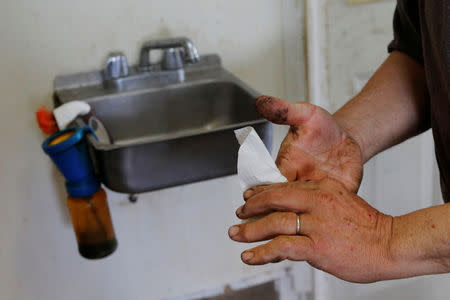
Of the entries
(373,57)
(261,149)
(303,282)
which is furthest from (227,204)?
(261,149)

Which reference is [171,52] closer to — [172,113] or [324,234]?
[172,113]

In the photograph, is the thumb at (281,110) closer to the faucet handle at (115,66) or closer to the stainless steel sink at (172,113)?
the stainless steel sink at (172,113)

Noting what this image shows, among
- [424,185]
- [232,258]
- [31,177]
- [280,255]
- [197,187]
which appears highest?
[280,255]

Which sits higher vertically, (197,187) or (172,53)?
(172,53)

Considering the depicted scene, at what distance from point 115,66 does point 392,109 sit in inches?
28.0

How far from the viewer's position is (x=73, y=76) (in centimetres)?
131

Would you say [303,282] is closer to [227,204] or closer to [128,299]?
[227,204]

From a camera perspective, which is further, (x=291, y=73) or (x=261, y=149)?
(x=291, y=73)

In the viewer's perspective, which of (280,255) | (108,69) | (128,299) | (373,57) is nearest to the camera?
(280,255)

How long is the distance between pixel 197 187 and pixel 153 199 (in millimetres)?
136

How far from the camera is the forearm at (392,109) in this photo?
2.94 ft

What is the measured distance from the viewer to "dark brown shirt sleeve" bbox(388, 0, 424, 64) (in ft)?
2.87

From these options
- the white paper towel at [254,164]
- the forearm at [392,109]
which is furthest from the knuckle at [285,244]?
the forearm at [392,109]

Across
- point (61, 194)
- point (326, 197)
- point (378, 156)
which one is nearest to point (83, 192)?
point (61, 194)
